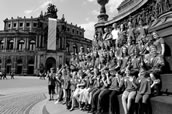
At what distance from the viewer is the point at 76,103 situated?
23.8 ft

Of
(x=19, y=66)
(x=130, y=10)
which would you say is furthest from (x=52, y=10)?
(x=130, y=10)

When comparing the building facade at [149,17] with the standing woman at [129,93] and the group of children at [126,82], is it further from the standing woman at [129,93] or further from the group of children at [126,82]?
the standing woman at [129,93]

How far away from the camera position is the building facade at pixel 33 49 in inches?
2364

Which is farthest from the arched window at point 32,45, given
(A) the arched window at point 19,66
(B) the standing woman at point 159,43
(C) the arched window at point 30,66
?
(B) the standing woman at point 159,43

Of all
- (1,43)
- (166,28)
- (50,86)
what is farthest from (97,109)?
(1,43)

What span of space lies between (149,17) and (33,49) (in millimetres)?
61125

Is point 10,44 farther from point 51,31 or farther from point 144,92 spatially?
point 144,92

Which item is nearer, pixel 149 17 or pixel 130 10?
pixel 149 17

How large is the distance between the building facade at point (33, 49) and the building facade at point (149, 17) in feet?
148

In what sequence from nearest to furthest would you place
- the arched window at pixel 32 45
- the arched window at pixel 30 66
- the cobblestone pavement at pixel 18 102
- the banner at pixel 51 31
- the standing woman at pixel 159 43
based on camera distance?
the standing woman at pixel 159 43
the cobblestone pavement at pixel 18 102
the banner at pixel 51 31
the arched window at pixel 30 66
the arched window at pixel 32 45

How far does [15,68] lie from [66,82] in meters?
59.3

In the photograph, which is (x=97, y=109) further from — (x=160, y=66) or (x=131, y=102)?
(x=160, y=66)

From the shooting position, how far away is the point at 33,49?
2625 inches

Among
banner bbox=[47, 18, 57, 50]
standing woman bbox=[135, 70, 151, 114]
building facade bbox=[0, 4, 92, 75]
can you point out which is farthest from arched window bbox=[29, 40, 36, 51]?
Answer: standing woman bbox=[135, 70, 151, 114]
